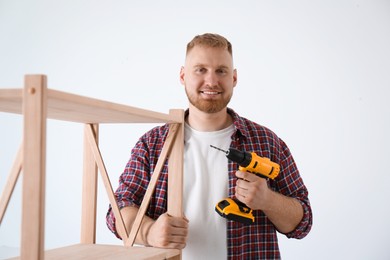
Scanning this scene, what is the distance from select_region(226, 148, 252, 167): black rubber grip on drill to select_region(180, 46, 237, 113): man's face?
0.92ft

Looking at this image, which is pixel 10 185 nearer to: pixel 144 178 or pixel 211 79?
pixel 144 178

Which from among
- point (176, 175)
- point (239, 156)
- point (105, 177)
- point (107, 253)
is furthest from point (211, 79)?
point (107, 253)

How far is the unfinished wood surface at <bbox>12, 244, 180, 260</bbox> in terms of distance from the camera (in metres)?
1.13

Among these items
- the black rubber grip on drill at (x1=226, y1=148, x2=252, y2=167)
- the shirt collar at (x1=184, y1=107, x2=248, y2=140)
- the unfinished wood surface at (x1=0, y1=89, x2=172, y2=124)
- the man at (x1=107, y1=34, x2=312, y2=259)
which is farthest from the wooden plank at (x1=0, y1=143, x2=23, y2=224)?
the shirt collar at (x1=184, y1=107, x2=248, y2=140)

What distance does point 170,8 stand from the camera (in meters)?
3.33

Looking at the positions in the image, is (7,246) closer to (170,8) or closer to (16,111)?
(170,8)

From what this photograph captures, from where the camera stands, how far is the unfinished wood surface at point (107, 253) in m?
1.13

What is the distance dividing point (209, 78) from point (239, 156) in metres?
→ 0.37

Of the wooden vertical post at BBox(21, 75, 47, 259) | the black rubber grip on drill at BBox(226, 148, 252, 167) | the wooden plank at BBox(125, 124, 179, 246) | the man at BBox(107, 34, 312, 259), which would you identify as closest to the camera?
the wooden vertical post at BBox(21, 75, 47, 259)

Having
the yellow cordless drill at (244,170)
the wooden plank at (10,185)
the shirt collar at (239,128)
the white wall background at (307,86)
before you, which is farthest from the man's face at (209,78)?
the white wall background at (307,86)

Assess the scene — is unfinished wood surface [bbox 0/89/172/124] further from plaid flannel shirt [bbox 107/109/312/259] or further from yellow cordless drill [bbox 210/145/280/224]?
plaid flannel shirt [bbox 107/109/312/259]

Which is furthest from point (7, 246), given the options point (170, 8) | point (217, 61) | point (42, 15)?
point (217, 61)

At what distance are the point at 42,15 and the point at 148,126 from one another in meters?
1.31

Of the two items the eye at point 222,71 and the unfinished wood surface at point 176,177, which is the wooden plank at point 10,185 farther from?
the eye at point 222,71
